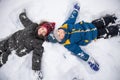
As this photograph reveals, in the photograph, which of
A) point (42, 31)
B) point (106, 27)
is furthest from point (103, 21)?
point (42, 31)

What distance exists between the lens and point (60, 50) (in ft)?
6.72

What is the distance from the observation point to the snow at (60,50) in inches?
75.9

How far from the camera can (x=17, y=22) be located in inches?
93.2

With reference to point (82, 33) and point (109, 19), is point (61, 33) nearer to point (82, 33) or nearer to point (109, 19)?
point (82, 33)

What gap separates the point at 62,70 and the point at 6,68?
0.68 m

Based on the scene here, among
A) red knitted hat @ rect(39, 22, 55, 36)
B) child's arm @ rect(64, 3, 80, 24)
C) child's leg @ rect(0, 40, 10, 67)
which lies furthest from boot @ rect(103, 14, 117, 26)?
child's leg @ rect(0, 40, 10, 67)

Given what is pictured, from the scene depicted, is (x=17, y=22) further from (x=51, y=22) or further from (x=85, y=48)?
(x=85, y=48)

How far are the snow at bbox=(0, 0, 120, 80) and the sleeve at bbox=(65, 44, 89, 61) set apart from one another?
0.06 metres

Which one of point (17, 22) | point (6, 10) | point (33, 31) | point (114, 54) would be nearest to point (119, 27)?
point (114, 54)

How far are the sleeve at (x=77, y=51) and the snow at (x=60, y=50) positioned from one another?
0.20 feet

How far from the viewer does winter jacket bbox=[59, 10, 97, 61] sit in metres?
1.98

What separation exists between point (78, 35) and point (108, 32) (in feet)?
1.20

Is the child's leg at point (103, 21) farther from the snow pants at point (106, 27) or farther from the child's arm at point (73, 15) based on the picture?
the child's arm at point (73, 15)

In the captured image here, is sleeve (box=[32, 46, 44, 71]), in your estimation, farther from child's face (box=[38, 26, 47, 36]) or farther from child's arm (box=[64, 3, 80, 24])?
child's arm (box=[64, 3, 80, 24])
